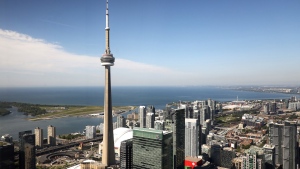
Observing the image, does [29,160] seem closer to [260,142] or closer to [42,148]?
[42,148]

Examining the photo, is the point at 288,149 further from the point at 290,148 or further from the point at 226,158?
the point at 226,158

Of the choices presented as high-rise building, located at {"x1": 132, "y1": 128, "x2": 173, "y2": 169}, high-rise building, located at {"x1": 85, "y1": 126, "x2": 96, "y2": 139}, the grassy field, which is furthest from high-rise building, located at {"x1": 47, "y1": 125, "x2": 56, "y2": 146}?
high-rise building, located at {"x1": 132, "y1": 128, "x2": 173, "y2": 169}

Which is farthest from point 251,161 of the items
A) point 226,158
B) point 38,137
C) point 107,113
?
point 38,137

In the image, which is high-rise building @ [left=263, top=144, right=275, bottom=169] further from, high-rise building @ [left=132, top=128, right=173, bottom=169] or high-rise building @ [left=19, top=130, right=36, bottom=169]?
high-rise building @ [left=19, top=130, right=36, bottom=169]

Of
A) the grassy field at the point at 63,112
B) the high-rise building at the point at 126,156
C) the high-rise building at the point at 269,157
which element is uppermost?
the high-rise building at the point at 126,156

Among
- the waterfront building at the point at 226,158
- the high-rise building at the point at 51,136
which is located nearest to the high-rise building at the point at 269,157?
the waterfront building at the point at 226,158

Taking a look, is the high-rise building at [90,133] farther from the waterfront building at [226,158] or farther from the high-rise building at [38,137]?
the waterfront building at [226,158]

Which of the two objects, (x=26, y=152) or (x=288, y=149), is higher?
(x=26, y=152)

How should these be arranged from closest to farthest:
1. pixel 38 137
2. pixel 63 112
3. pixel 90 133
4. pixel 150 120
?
pixel 38 137, pixel 90 133, pixel 150 120, pixel 63 112
